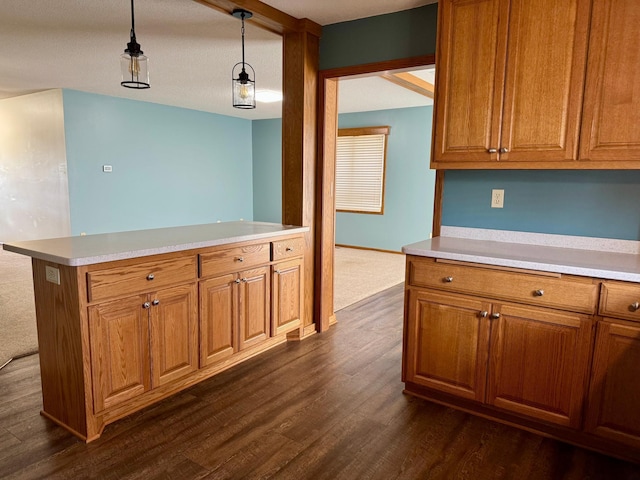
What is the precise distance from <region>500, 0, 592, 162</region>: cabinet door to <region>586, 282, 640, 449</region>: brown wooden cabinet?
0.72 meters

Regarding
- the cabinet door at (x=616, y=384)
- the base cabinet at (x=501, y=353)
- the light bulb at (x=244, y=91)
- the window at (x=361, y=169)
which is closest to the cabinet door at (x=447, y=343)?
the base cabinet at (x=501, y=353)

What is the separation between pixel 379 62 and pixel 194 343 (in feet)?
7.57

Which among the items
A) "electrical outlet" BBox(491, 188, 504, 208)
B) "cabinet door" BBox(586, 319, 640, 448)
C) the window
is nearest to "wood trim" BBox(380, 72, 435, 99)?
the window

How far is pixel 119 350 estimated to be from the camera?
7.03 ft

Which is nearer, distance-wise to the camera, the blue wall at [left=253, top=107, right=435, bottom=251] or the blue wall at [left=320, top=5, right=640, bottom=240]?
the blue wall at [left=320, top=5, right=640, bottom=240]

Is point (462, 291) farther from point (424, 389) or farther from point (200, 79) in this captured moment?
point (200, 79)

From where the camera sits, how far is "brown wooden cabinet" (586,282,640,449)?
1873 mm

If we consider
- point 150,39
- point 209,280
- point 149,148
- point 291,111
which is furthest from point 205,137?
point 209,280

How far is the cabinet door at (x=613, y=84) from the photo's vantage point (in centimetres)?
199

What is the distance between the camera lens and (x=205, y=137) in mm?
8078

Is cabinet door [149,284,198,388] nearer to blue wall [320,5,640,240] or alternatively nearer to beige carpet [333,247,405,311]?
blue wall [320,5,640,240]

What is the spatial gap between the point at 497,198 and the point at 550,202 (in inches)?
11.5

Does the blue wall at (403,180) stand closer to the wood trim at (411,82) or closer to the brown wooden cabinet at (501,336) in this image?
the wood trim at (411,82)

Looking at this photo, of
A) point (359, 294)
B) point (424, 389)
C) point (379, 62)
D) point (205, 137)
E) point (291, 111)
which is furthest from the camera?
point (205, 137)
